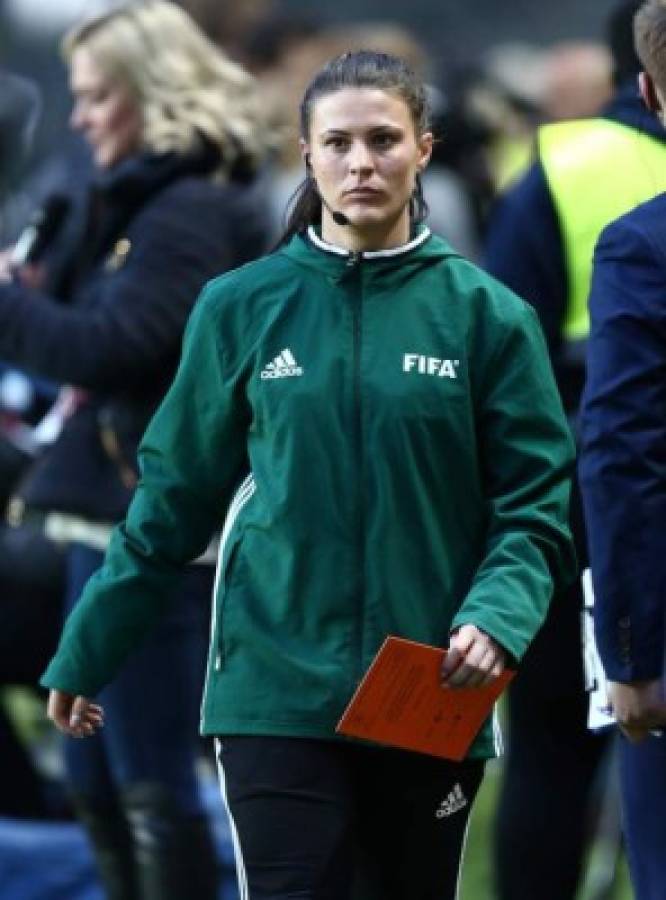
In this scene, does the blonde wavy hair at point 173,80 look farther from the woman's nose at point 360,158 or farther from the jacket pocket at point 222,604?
the jacket pocket at point 222,604

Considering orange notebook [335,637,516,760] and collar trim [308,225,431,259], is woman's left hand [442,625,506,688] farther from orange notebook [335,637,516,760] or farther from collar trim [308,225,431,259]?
collar trim [308,225,431,259]

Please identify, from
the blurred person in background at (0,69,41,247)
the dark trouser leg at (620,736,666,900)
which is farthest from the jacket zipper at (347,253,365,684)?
the blurred person in background at (0,69,41,247)

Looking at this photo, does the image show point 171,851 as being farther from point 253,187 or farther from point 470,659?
point 470,659

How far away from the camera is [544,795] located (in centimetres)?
589

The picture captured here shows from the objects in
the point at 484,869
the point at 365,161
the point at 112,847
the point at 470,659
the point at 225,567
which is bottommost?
the point at 484,869

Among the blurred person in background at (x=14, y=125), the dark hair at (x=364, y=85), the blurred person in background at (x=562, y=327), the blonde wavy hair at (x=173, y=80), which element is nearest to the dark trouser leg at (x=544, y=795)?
the blurred person in background at (x=562, y=327)

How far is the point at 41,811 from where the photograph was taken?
24.1 ft

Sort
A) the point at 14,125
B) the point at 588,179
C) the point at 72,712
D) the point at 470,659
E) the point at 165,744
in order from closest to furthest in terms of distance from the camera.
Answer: the point at 470,659, the point at 72,712, the point at 588,179, the point at 165,744, the point at 14,125

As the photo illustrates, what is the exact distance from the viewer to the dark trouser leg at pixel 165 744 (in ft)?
19.0

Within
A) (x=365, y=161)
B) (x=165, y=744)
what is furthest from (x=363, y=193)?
(x=165, y=744)

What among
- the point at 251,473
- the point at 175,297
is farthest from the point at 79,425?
the point at 251,473

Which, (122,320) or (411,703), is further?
(122,320)

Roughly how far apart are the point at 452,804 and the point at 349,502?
495mm

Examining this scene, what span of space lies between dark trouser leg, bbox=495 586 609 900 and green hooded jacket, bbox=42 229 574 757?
3.98 ft
